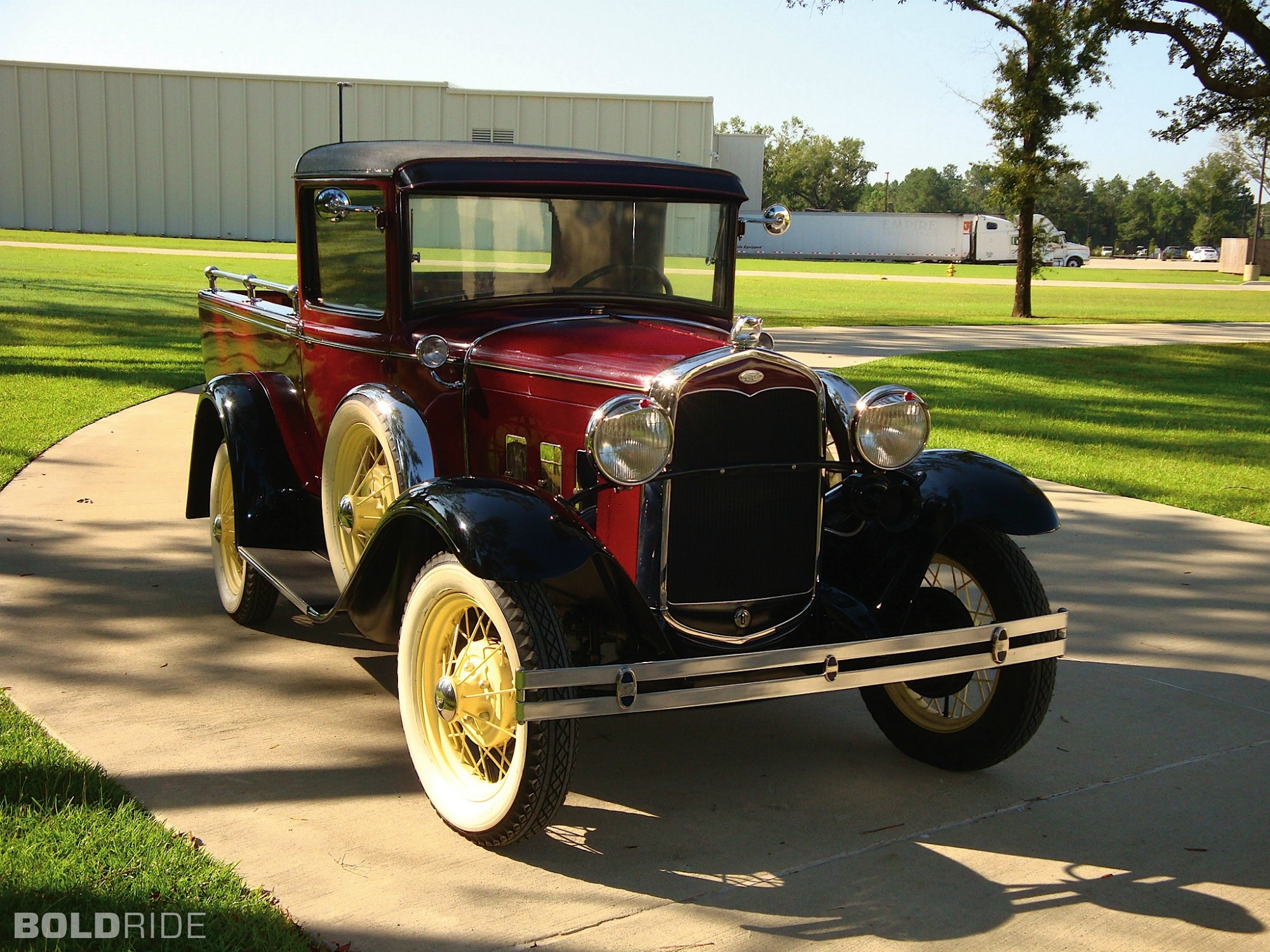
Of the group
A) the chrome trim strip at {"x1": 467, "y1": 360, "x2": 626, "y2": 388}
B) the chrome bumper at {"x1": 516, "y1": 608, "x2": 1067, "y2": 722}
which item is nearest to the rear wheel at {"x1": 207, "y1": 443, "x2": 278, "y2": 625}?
the chrome trim strip at {"x1": 467, "y1": 360, "x2": 626, "y2": 388}

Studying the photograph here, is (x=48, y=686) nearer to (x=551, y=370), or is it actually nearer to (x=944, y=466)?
(x=551, y=370)

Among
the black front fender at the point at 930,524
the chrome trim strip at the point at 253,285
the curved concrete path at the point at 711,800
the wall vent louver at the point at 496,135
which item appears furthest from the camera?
the wall vent louver at the point at 496,135

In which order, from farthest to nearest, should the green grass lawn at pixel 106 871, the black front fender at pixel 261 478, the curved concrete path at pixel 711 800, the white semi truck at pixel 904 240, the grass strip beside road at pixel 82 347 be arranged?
the white semi truck at pixel 904 240, the grass strip beside road at pixel 82 347, the black front fender at pixel 261 478, the curved concrete path at pixel 711 800, the green grass lawn at pixel 106 871

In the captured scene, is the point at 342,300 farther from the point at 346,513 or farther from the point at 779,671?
the point at 779,671

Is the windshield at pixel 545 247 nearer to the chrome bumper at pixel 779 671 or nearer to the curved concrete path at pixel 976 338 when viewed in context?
the chrome bumper at pixel 779 671

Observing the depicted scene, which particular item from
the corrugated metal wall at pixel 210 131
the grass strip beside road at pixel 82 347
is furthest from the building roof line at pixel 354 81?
the grass strip beside road at pixel 82 347

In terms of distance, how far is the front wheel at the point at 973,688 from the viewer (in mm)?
3504

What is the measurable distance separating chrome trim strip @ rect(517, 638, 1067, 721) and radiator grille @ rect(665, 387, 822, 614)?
36cm

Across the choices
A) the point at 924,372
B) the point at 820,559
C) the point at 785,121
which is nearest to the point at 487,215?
the point at 820,559

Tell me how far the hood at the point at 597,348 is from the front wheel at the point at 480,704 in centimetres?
70

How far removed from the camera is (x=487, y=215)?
13.6 feet

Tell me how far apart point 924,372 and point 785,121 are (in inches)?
4228

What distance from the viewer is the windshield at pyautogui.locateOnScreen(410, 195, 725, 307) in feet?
13.5

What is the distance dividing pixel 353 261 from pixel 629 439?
1861mm
